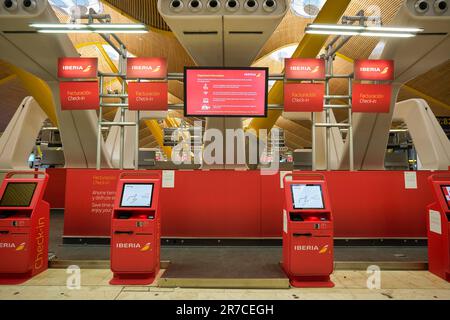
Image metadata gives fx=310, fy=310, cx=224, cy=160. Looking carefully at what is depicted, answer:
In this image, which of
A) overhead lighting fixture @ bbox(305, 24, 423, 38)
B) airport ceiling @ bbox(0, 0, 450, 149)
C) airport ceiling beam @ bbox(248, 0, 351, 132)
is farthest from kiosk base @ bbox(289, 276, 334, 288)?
airport ceiling @ bbox(0, 0, 450, 149)

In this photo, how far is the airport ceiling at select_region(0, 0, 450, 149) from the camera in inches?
418

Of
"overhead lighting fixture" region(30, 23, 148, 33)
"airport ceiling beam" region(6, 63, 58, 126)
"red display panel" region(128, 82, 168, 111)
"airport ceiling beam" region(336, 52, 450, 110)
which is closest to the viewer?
"overhead lighting fixture" region(30, 23, 148, 33)

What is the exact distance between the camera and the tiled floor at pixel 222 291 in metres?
3.42

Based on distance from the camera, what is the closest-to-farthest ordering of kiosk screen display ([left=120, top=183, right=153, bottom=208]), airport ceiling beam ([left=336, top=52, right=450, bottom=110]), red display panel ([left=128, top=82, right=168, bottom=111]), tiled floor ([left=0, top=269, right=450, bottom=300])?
tiled floor ([left=0, top=269, right=450, bottom=300])
kiosk screen display ([left=120, top=183, right=153, bottom=208])
red display panel ([left=128, top=82, right=168, bottom=111])
airport ceiling beam ([left=336, top=52, right=450, bottom=110])

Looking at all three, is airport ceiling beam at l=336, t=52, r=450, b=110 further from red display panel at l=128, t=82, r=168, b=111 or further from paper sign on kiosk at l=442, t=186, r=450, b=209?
red display panel at l=128, t=82, r=168, b=111

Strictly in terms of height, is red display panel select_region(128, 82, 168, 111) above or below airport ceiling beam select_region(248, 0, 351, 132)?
below

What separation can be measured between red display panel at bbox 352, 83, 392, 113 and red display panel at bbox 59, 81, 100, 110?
5.18 meters

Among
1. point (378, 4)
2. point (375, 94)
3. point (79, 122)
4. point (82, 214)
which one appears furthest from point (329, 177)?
point (378, 4)

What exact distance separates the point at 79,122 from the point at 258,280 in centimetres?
620

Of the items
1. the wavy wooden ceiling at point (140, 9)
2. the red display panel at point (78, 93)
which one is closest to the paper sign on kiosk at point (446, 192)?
the red display panel at point (78, 93)

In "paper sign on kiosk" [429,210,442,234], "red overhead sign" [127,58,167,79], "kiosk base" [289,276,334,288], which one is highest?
"red overhead sign" [127,58,167,79]

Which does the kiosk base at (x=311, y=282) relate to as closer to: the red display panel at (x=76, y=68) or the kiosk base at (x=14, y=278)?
the kiosk base at (x=14, y=278)

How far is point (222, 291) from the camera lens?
359cm

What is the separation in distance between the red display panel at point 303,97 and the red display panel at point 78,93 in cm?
381
